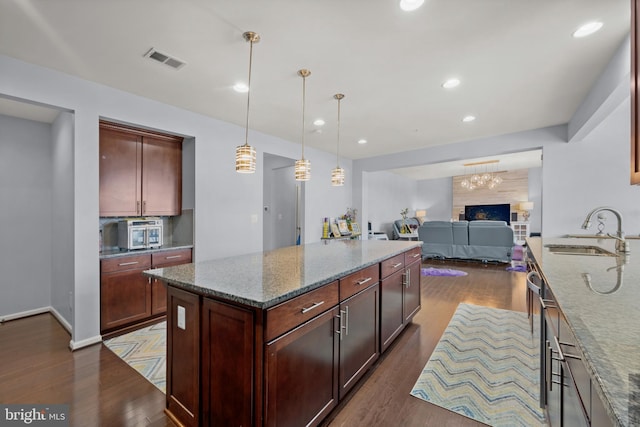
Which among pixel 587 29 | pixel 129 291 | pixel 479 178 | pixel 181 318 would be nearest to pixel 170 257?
pixel 129 291

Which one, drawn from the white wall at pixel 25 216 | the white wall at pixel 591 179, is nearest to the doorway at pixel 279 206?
the white wall at pixel 25 216

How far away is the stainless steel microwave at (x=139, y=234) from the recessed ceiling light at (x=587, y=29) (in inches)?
169

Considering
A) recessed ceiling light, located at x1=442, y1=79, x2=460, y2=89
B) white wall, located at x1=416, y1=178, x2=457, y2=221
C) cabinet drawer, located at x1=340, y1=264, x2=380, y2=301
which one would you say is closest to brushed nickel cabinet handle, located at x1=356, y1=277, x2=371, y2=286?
cabinet drawer, located at x1=340, y1=264, x2=380, y2=301

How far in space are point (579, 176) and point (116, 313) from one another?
6192 millimetres

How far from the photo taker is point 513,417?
5.58 feet

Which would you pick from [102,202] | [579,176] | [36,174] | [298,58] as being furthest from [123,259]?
[579,176]

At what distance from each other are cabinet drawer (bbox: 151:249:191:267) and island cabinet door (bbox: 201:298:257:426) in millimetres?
2213

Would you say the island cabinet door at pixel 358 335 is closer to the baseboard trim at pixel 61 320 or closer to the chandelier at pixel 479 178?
the baseboard trim at pixel 61 320

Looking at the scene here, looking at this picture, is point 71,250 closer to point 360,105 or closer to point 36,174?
point 36,174

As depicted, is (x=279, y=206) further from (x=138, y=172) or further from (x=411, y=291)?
(x=411, y=291)

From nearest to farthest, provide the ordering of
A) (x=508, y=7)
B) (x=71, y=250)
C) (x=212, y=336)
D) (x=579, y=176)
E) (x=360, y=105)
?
1. (x=212, y=336)
2. (x=508, y=7)
3. (x=71, y=250)
4. (x=360, y=105)
5. (x=579, y=176)

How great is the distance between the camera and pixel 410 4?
5.77ft

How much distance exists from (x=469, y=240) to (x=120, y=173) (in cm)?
687

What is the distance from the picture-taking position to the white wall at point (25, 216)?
3.31 metres
